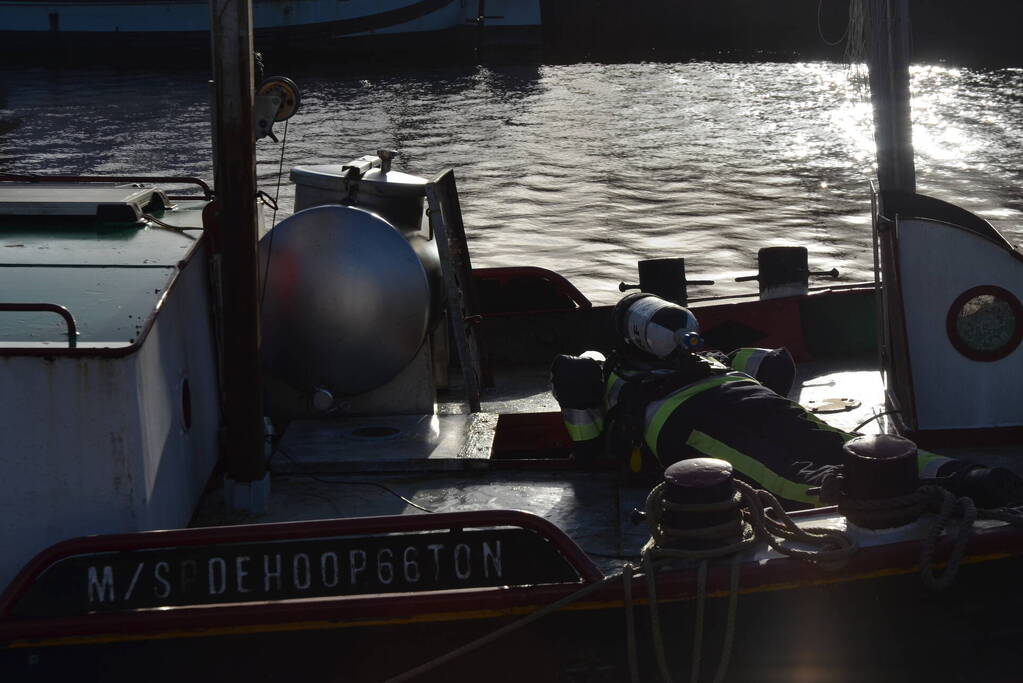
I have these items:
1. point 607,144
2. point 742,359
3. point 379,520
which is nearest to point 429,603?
point 379,520

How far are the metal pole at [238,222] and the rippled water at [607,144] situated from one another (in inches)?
475

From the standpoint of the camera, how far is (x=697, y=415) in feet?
20.1

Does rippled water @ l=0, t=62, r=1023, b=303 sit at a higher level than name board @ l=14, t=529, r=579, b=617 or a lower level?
higher

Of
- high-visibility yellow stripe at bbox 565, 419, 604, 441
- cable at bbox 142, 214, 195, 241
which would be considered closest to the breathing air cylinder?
high-visibility yellow stripe at bbox 565, 419, 604, 441

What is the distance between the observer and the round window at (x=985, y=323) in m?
7.14

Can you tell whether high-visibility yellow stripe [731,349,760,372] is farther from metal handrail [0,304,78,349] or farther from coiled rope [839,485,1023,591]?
metal handrail [0,304,78,349]

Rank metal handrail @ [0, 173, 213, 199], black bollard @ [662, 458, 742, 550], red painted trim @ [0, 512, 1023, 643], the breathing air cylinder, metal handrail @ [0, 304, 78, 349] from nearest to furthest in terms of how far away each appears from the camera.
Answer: black bollard @ [662, 458, 742, 550]
red painted trim @ [0, 512, 1023, 643]
metal handrail @ [0, 304, 78, 349]
the breathing air cylinder
metal handrail @ [0, 173, 213, 199]

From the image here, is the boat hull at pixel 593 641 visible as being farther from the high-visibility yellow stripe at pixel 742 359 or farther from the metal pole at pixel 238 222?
the high-visibility yellow stripe at pixel 742 359

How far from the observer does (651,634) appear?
518 centimetres

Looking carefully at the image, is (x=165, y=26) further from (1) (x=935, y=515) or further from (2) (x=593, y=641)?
(1) (x=935, y=515)

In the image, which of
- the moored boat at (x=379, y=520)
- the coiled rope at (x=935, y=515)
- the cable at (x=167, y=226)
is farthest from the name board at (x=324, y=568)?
the cable at (x=167, y=226)

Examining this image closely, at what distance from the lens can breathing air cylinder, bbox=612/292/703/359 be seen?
6336 millimetres

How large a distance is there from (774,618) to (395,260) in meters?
3.12

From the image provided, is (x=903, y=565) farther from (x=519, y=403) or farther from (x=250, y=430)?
(x=519, y=403)
